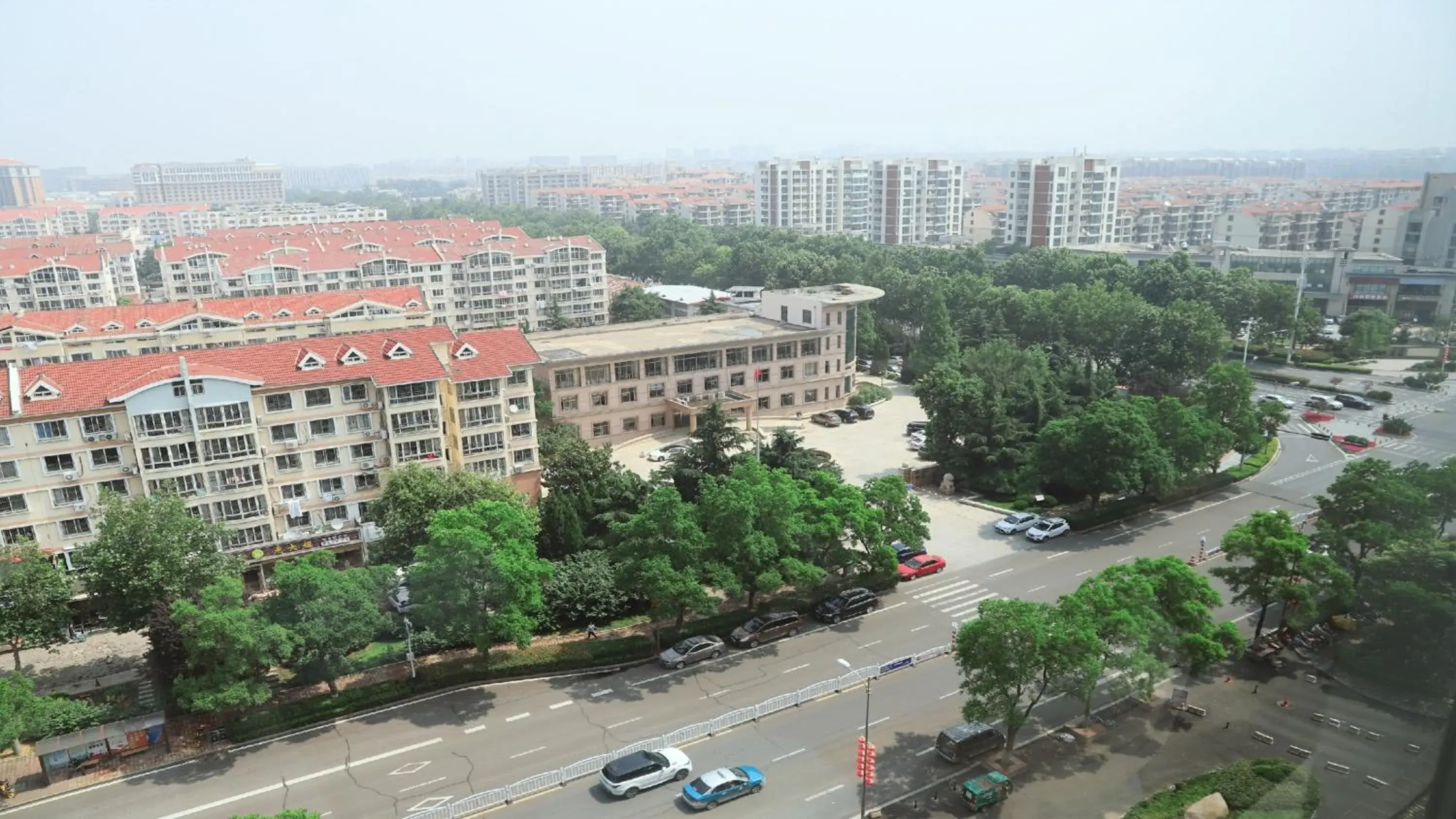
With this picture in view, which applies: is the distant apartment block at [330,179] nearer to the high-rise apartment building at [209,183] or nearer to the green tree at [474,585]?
the high-rise apartment building at [209,183]

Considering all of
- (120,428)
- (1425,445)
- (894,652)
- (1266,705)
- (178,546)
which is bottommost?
(894,652)

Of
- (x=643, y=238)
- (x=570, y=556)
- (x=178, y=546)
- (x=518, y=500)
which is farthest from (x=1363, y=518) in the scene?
(x=643, y=238)

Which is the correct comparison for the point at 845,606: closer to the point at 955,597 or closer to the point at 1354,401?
the point at 955,597

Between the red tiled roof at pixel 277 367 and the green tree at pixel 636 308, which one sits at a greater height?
the red tiled roof at pixel 277 367

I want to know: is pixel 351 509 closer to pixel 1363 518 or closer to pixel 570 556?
pixel 570 556

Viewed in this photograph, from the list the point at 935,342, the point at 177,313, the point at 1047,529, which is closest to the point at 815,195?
the point at 935,342

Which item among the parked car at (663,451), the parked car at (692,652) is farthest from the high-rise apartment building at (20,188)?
the parked car at (692,652)
